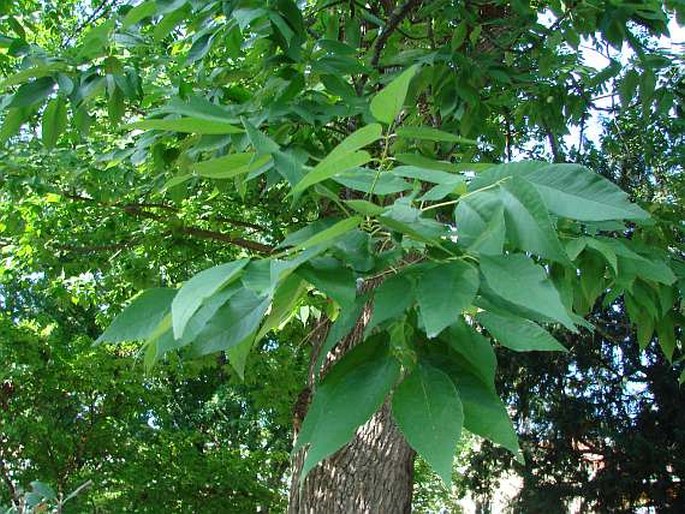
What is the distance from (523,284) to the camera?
28.8 inches

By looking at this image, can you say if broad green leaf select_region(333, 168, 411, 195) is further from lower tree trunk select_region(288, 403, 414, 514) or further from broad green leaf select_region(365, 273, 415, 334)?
lower tree trunk select_region(288, 403, 414, 514)

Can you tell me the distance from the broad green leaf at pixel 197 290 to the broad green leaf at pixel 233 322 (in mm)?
35

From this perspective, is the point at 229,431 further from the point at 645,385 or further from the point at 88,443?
the point at 645,385

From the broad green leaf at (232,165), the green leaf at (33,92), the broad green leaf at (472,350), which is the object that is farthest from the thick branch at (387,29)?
the broad green leaf at (472,350)

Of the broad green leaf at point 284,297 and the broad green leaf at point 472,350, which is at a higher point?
the broad green leaf at point 284,297

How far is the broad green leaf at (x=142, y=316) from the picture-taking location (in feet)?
2.59

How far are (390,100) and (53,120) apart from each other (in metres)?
1.39

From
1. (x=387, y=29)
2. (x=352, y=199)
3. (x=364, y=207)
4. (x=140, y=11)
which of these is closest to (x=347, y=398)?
(x=364, y=207)

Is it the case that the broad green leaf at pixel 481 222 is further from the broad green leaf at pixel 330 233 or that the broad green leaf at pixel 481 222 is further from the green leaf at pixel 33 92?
the green leaf at pixel 33 92

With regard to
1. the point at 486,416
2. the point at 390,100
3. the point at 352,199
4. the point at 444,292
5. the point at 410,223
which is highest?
the point at 352,199

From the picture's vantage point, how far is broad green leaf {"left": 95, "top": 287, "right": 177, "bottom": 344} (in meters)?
0.79

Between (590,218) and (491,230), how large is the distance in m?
0.12

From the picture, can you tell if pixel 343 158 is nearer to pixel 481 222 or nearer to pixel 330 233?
pixel 330 233

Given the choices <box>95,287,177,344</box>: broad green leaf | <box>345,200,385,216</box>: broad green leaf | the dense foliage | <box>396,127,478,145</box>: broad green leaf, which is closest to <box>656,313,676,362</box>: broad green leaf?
the dense foliage
